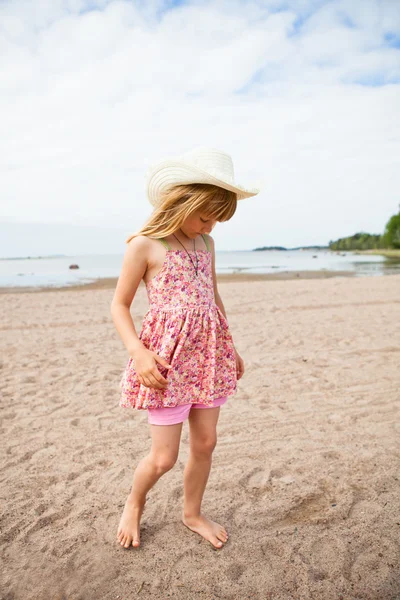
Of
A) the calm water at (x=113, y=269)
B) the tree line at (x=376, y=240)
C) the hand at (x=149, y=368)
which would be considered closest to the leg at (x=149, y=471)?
the hand at (x=149, y=368)

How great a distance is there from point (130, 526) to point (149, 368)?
952mm

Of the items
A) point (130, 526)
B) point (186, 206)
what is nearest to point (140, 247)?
point (186, 206)

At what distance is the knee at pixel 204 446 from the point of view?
1.96 meters

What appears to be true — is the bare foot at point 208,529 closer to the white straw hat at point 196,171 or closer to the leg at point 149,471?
the leg at point 149,471

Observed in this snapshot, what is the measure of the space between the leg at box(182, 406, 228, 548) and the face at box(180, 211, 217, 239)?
0.82 metres

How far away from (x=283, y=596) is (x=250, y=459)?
1126 millimetres

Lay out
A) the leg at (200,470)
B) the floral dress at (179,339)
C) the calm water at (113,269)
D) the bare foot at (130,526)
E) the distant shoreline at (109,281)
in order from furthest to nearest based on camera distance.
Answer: the calm water at (113,269)
the distant shoreline at (109,281)
the bare foot at (130,526)
the leg at (200,470)
the floral dress at (179,339)

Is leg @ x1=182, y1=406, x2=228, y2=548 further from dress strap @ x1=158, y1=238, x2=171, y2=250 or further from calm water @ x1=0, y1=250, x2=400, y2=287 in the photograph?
calm water @ x1=0, y1=250, x2=400, y2=287

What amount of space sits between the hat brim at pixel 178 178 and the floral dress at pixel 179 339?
0.24 meters

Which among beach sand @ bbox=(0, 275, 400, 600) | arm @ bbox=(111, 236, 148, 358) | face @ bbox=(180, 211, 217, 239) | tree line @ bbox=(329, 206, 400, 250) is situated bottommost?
beach sand @ bbox=(0, 275, 400, 600)

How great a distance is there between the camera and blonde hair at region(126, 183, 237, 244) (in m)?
1.76

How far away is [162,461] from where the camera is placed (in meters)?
1.86

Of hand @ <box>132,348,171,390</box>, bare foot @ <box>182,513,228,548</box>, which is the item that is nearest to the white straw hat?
hand @ <box>132,348,171,390</box>

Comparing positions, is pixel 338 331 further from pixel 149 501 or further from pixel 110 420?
pixel 149 501
